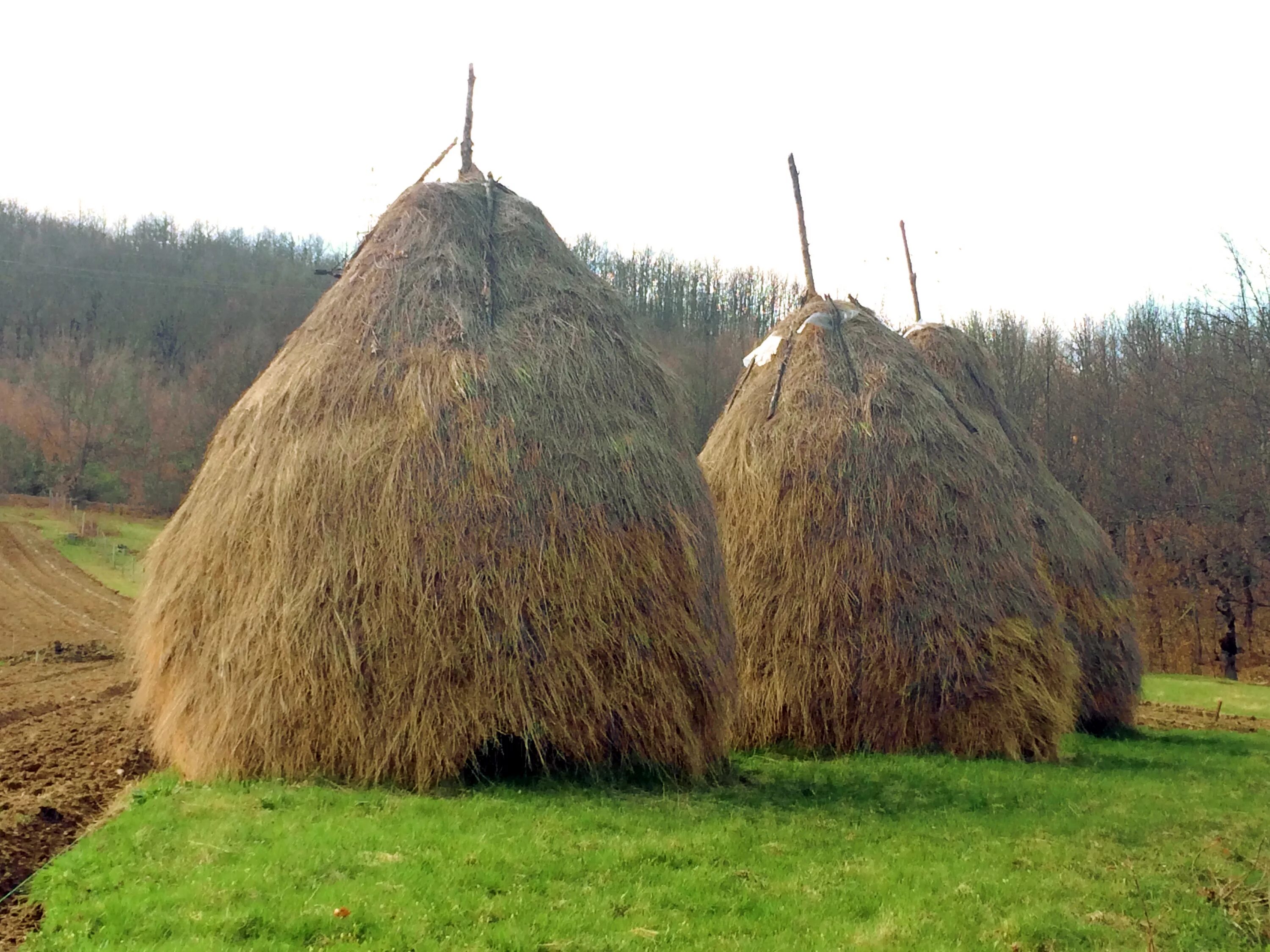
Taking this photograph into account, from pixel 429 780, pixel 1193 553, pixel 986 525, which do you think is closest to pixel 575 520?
pixel 429 780

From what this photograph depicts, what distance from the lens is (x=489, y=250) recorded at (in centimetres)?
1006

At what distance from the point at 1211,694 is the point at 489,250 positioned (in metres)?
20.7

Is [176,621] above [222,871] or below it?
above

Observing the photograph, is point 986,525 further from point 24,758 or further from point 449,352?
point 24,758

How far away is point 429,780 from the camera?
25.5ft

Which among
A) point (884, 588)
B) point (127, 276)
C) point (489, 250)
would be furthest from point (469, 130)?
point (127, 276)

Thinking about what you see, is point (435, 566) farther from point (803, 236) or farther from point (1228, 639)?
point (1228, 639)

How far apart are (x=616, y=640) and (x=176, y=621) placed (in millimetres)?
3358

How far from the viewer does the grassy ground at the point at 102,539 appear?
30984 mm

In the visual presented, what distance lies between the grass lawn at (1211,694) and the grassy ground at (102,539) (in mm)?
24366

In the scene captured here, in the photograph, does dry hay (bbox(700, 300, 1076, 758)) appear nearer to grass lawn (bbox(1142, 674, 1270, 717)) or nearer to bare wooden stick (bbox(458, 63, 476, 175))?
bare wooden stick (bbox(458, 63, 476, 175))

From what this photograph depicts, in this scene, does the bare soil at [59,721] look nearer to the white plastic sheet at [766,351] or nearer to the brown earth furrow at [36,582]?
the brown earth furrow at [36,582]

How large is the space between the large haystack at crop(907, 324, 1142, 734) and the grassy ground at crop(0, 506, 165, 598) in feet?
71.1

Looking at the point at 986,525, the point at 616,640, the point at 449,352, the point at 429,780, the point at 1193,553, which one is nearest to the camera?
the point at 429,780
